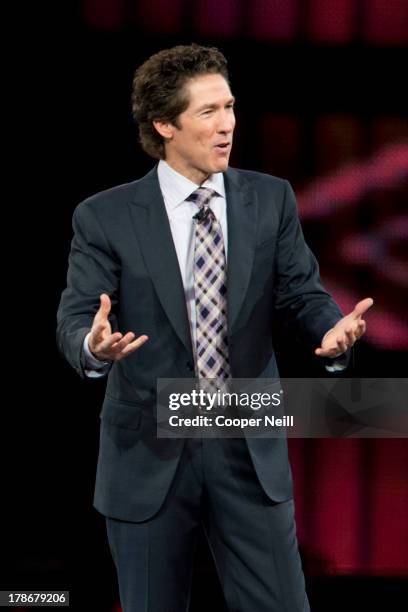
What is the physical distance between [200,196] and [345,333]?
0.45 m

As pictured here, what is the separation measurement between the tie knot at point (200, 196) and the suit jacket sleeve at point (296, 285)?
17cm

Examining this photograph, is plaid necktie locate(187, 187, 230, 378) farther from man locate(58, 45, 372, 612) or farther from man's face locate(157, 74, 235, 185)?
man's face locate(157, 74, 235, 185)

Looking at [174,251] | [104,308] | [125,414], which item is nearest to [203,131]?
[174,251]

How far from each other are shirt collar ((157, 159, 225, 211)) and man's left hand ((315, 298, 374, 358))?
1.33 ft

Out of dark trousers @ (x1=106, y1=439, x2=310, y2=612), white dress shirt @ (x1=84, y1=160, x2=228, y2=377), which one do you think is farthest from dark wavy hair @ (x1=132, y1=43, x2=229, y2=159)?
dark trousers @ (x1=106, y1=439, x2=310, y2=612)

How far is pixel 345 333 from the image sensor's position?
190 cm

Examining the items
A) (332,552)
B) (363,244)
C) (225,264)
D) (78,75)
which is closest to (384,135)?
(363,244)

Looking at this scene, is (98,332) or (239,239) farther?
(239,239)

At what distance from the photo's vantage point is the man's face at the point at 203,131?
2.10m

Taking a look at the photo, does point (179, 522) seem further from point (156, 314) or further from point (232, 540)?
point (156, 314)

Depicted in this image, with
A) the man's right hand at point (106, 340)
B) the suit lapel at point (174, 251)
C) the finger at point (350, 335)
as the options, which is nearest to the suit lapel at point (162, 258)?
the suit lapel at point (174, 251)

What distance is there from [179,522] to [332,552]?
4.01 feet

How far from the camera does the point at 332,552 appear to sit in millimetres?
3168

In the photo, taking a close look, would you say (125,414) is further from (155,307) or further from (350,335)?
(350,335)
